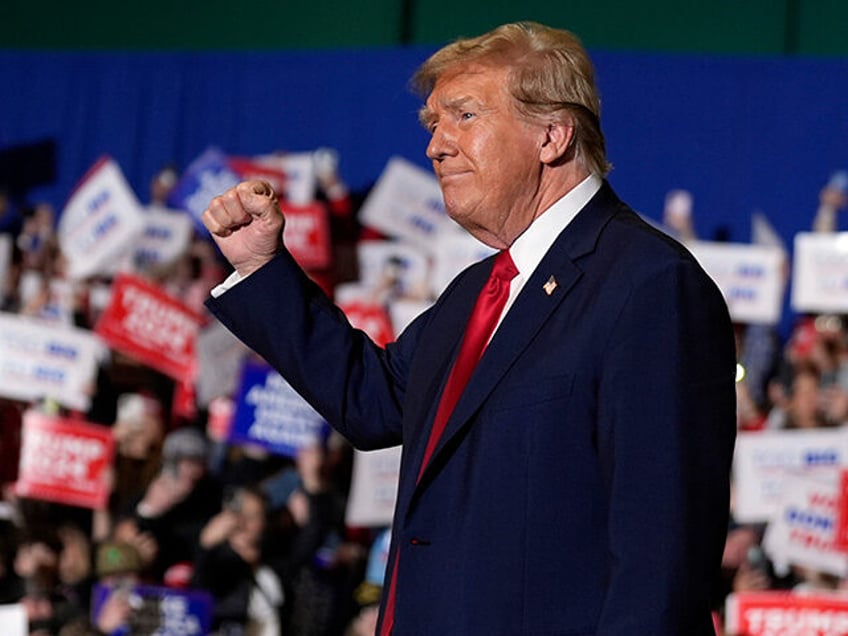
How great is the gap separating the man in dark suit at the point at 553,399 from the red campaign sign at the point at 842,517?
13.1 ft

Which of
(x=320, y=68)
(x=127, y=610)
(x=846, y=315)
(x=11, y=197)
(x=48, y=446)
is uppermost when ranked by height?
(x=320, y=68)

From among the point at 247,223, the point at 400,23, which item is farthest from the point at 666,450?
the point at 400,23

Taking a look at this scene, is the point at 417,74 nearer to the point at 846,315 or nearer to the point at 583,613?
the point at 583,613

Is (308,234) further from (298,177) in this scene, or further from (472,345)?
(472,345)

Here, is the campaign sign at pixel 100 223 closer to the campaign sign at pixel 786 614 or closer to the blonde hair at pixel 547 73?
the campaign sign at pixel 786 614

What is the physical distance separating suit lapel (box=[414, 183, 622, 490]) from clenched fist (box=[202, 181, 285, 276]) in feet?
1.02

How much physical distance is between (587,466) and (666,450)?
0.27ft

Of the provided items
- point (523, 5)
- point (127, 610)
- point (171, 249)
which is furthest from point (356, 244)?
point (127, 610)

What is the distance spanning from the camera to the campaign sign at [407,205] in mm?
6449

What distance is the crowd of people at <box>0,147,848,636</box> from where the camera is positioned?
18.5ft

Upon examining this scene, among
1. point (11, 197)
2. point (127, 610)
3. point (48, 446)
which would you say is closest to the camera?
point (127, 610)

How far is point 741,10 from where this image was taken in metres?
6.70

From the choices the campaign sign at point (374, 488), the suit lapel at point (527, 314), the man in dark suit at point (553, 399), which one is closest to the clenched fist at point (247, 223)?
the man in dark suit at point (553, 399)

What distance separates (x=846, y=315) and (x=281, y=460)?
2215 mm
